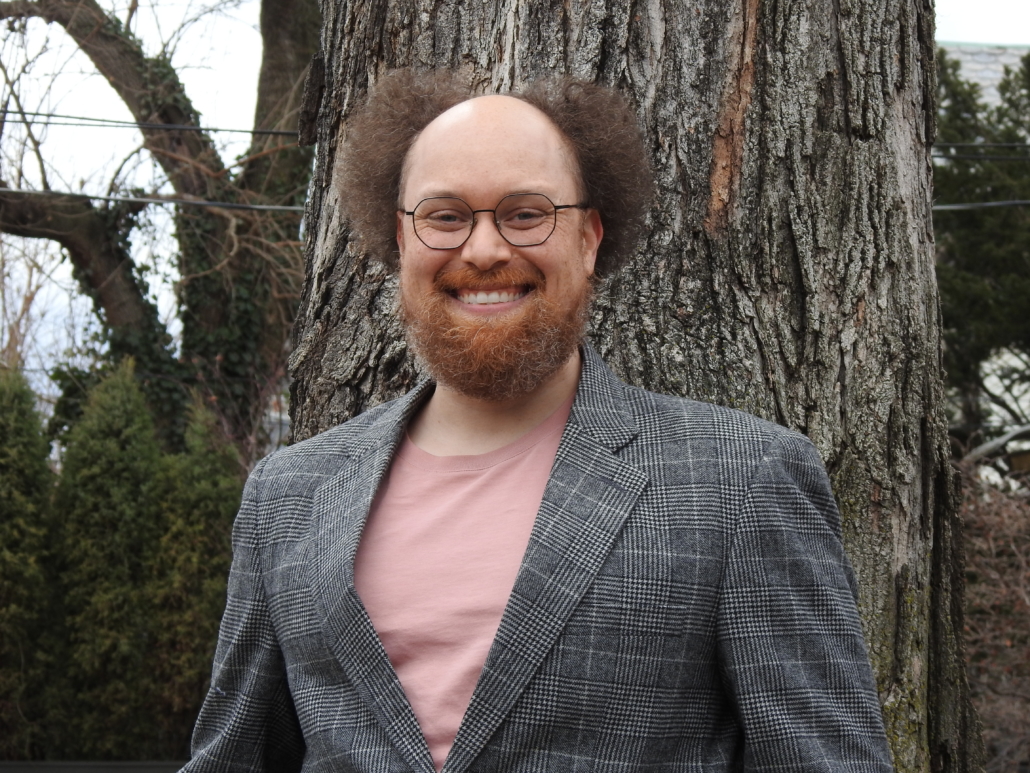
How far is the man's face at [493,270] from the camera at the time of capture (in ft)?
6.41

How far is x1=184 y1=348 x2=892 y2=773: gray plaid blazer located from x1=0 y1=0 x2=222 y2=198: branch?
11066mm

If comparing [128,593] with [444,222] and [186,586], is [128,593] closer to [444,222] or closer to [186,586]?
[186,586]

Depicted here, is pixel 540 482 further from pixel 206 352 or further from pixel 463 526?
pixel 206 352

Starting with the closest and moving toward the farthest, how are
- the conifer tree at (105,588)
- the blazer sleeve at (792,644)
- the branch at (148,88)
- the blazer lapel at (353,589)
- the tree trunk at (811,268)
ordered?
the blazer sleeve at (792,644), the blazer lapel at (353,589), the tree trunk at (811,268), the conifer tree at (105,588), the branch at (148,88)

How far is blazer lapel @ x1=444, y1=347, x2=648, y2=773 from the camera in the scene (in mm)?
1679

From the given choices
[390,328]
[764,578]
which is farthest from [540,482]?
[390,328]

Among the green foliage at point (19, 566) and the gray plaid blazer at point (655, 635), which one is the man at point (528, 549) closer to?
the gray plaid blazer at point (655, 635)

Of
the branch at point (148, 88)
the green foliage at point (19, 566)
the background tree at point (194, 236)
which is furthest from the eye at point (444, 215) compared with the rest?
the branch at point (148, 88)

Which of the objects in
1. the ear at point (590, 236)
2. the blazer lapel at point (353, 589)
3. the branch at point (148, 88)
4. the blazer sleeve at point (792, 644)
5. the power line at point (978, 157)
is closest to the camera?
the blazer sleeve at point (792, 644)

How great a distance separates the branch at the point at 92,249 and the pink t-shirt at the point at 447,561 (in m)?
11.8

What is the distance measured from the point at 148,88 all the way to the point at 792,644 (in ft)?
41.5

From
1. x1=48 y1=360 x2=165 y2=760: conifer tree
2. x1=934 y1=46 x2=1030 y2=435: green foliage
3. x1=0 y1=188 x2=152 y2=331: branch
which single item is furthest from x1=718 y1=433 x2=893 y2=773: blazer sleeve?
x1=0 y1=188 x2=152 y2=331: branch

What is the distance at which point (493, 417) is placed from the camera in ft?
6.76

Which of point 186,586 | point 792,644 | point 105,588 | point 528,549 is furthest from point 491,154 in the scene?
point 105,588
